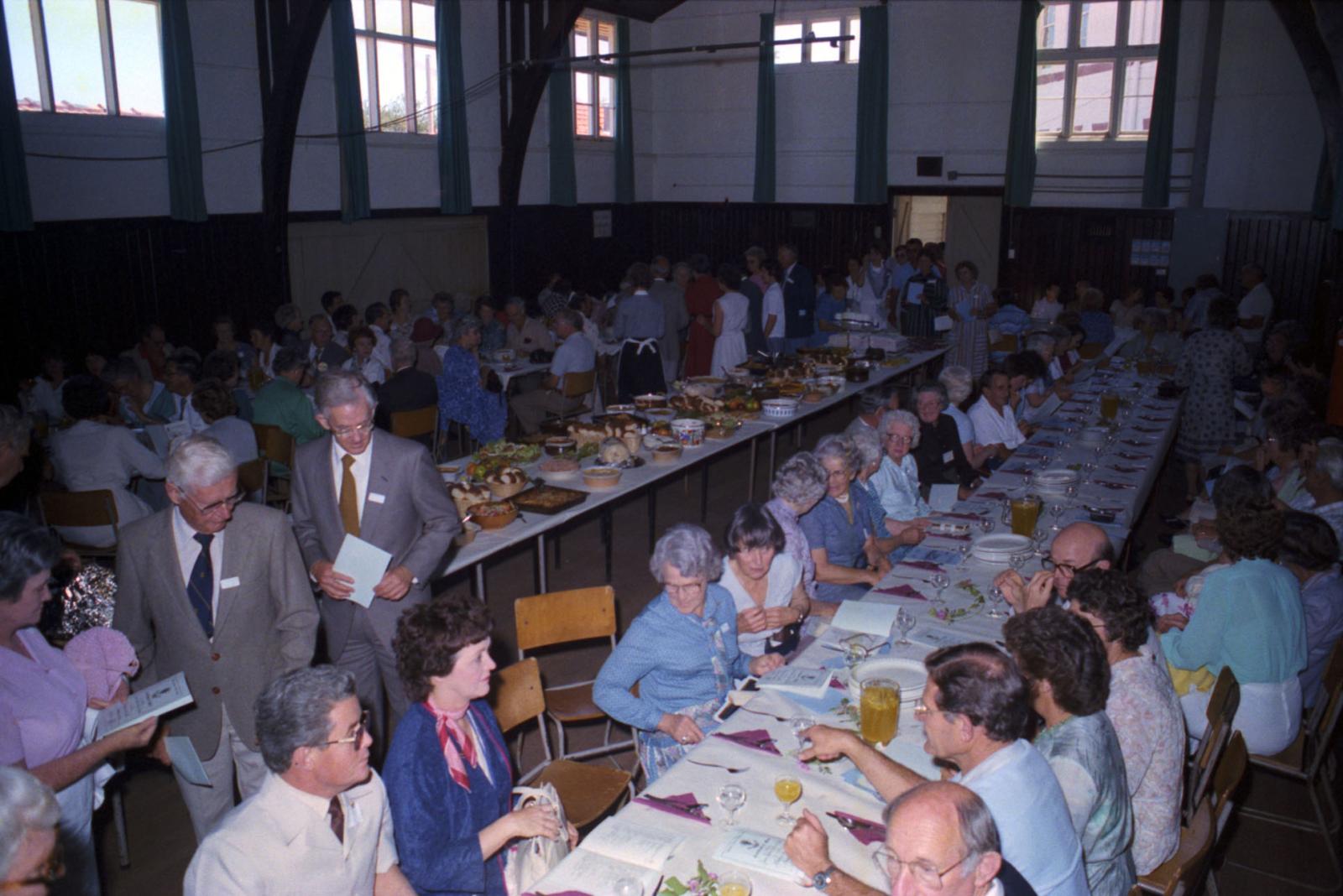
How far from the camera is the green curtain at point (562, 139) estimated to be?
15.1m

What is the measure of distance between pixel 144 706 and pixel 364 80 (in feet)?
37.0

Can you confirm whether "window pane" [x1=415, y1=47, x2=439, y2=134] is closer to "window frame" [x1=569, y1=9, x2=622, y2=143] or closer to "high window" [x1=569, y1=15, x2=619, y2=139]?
"window frame" [x1=569, y1=9, x2=622, y2=143]

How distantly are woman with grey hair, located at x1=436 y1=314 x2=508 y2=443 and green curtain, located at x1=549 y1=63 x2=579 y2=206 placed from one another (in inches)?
329

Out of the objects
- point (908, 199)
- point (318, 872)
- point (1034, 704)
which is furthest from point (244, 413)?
point (908, 199)

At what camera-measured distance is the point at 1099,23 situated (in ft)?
47.4

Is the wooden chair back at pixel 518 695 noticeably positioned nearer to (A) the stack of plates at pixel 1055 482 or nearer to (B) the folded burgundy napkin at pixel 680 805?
(B) the folded burgundy napkin at pixel 680 805

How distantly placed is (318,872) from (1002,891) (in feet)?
5.02

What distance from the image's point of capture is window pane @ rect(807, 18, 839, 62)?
15969 millimetres

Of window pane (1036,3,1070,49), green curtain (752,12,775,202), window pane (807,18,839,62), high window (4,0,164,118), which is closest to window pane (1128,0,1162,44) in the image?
window pane (1036,3,1070,49)

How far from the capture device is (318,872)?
7.41ft

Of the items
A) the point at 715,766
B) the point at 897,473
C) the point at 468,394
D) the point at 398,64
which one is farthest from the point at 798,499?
the point at 398,64

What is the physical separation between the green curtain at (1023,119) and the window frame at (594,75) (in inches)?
→ 254

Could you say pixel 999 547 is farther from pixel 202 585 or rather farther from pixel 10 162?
pixel 10 162

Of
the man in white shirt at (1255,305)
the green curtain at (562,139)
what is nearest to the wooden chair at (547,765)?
the man in white shirt at (1255,305)
